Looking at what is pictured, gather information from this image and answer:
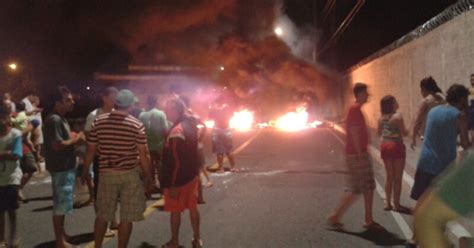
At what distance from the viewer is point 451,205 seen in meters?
1.58

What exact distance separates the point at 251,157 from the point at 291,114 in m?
14.0

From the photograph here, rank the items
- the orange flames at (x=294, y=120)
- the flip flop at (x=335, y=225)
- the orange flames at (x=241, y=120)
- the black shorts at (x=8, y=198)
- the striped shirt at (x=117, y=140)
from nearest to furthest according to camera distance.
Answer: the striped shirt at (x=117, y=140) < the black shorts at (x=8, y=198) < the flip flop at (x=335, y=225) < the orange flames at (x=241, y=120) < the orange flames at (x=294, y=120)

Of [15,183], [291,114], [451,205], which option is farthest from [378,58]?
[451,205]

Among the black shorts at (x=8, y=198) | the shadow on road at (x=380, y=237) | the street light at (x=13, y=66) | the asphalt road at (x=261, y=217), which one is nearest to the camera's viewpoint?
the black shorts at (x=8, y=198)

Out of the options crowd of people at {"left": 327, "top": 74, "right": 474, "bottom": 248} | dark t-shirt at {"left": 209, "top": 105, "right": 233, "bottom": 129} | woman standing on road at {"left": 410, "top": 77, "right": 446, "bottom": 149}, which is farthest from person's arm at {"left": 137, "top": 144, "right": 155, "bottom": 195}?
dark t-shirt at {"left": 209, "top": 105, "right": 233, "bottom": 129}

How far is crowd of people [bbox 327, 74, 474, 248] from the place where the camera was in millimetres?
1587

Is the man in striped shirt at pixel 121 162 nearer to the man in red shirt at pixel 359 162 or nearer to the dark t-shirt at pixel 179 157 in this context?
the dark t-shirt at pixel 179 157

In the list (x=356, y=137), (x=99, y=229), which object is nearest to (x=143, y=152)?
(x=99, y=229)

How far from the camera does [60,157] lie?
555 cm

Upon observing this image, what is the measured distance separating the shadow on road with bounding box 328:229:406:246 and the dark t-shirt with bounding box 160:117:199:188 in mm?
2026

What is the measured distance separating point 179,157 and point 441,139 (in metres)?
2.49

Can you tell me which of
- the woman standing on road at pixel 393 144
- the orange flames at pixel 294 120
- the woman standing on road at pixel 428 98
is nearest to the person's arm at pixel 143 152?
the woman standing on road at pixel 428 98

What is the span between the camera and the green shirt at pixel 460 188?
1561mm

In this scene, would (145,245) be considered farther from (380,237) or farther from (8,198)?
(380,237)
